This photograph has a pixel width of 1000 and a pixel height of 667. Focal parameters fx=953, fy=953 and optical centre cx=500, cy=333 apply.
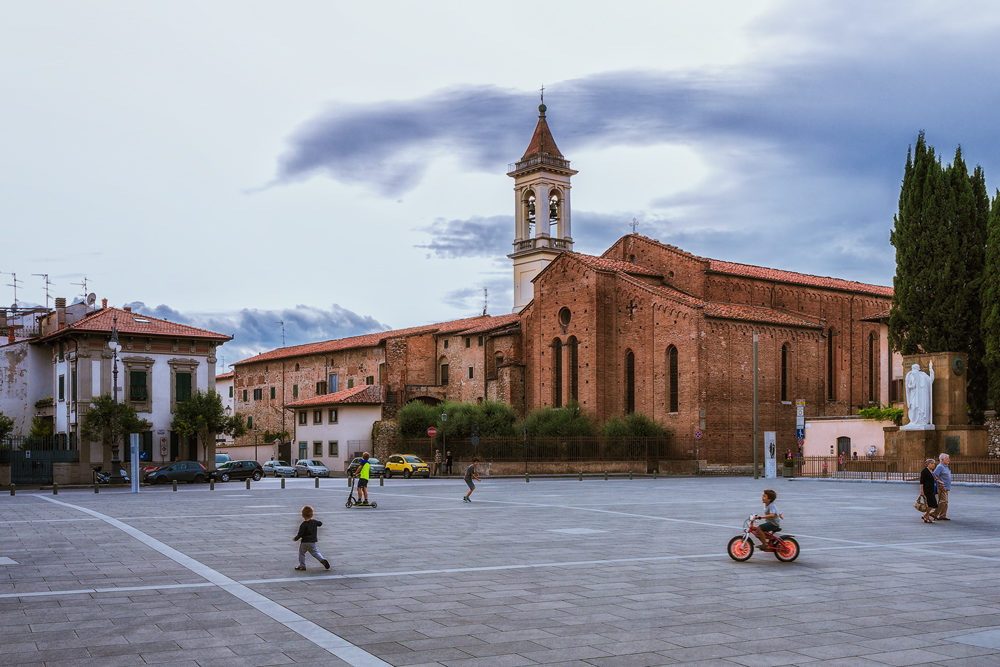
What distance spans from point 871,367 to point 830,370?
374 cm

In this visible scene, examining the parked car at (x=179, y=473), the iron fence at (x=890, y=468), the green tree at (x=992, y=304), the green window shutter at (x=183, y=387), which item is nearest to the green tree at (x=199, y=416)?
the green window shutter at (x=183, y=387)

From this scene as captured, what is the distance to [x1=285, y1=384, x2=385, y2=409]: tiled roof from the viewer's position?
205ft

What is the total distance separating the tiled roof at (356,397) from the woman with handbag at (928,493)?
45896mm

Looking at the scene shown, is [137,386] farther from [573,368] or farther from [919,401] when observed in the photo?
[919,401]

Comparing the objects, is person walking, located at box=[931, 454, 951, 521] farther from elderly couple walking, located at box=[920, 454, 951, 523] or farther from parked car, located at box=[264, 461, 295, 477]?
parked car, located at box=[264, 461, 295, 477]

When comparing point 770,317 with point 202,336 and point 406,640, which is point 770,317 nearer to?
point 202,336

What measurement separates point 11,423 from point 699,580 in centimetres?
4338

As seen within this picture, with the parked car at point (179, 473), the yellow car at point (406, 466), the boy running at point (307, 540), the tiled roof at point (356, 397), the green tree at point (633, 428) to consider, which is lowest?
the yellow car at point (406, 466)

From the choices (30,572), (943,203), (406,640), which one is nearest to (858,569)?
(406,640)

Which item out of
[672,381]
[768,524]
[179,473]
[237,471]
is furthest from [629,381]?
[768,524]

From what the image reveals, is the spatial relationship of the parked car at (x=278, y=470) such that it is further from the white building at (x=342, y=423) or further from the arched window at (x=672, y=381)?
the arched window at (x=672, y=381)

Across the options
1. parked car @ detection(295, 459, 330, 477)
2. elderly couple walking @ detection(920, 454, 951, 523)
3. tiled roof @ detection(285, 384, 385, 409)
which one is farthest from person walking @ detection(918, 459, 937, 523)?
tiled roof @ detection(285, 384, 385, 409)

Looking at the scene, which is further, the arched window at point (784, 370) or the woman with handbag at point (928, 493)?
the arched window at point (784, 370)

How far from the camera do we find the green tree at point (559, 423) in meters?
54.6
